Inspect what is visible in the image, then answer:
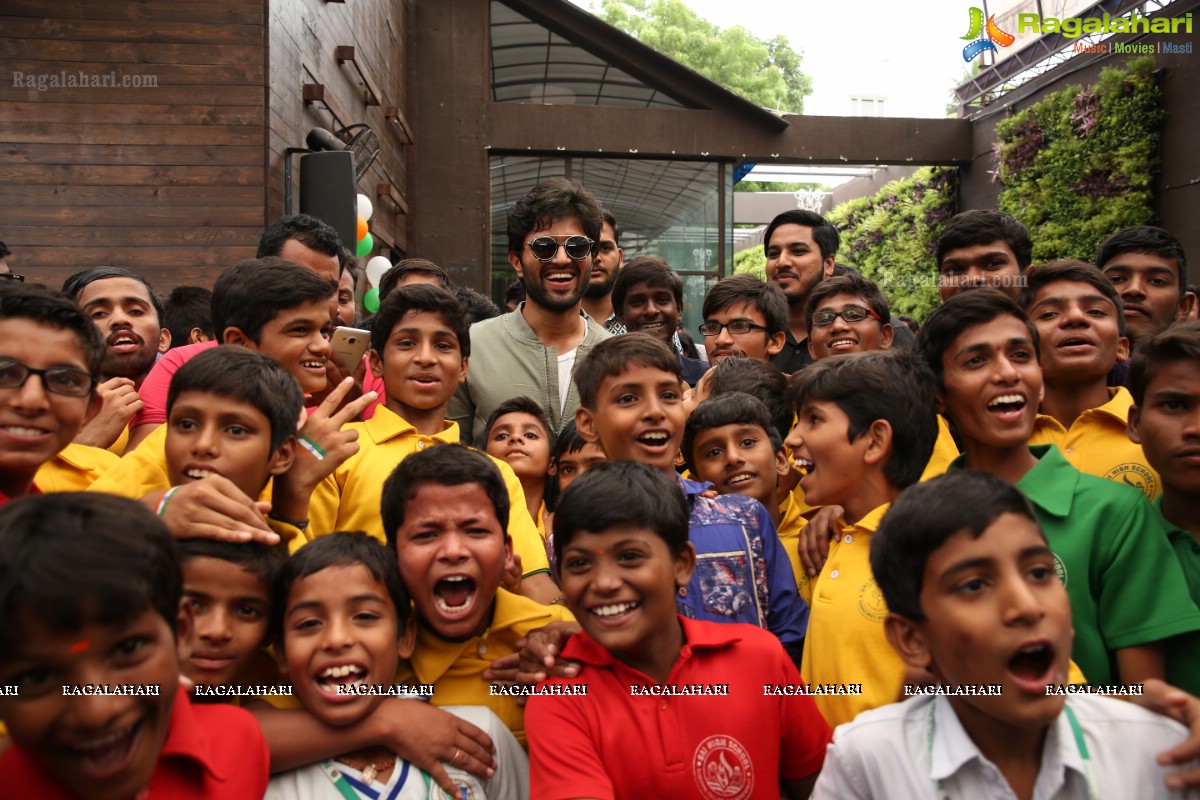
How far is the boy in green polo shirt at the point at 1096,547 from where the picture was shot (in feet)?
6.67

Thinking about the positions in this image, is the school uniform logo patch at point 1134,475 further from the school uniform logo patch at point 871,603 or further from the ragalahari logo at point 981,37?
the ragalahari logo at point 981,37

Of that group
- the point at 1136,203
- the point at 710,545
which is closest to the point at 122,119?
the point at 710,545

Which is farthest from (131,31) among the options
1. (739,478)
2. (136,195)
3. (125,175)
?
(739,478)

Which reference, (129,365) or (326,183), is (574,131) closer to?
(326,183)

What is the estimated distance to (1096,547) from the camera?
2.11 m

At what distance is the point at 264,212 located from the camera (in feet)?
20.0

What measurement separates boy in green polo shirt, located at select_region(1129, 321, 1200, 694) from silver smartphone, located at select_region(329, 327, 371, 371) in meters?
2.60

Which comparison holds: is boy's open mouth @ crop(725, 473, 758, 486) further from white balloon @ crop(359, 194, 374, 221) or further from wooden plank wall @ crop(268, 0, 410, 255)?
white balloon @ crop(359, 194, 374, 221)

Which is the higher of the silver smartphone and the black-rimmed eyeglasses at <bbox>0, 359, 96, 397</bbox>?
the silver smartphone

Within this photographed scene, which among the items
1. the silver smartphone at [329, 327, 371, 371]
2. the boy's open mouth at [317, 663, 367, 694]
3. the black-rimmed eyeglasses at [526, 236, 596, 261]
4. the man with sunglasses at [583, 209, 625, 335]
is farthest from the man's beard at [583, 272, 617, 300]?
the boy's open mouth at [317, 663, 367, 694]

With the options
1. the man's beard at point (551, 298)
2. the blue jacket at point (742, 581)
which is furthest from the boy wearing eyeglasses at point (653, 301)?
the blue jacket at point (742, 581)

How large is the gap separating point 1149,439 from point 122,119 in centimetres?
610

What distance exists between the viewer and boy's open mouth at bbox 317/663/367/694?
2.01 metres

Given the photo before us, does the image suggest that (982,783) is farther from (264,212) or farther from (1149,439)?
(264,212)
